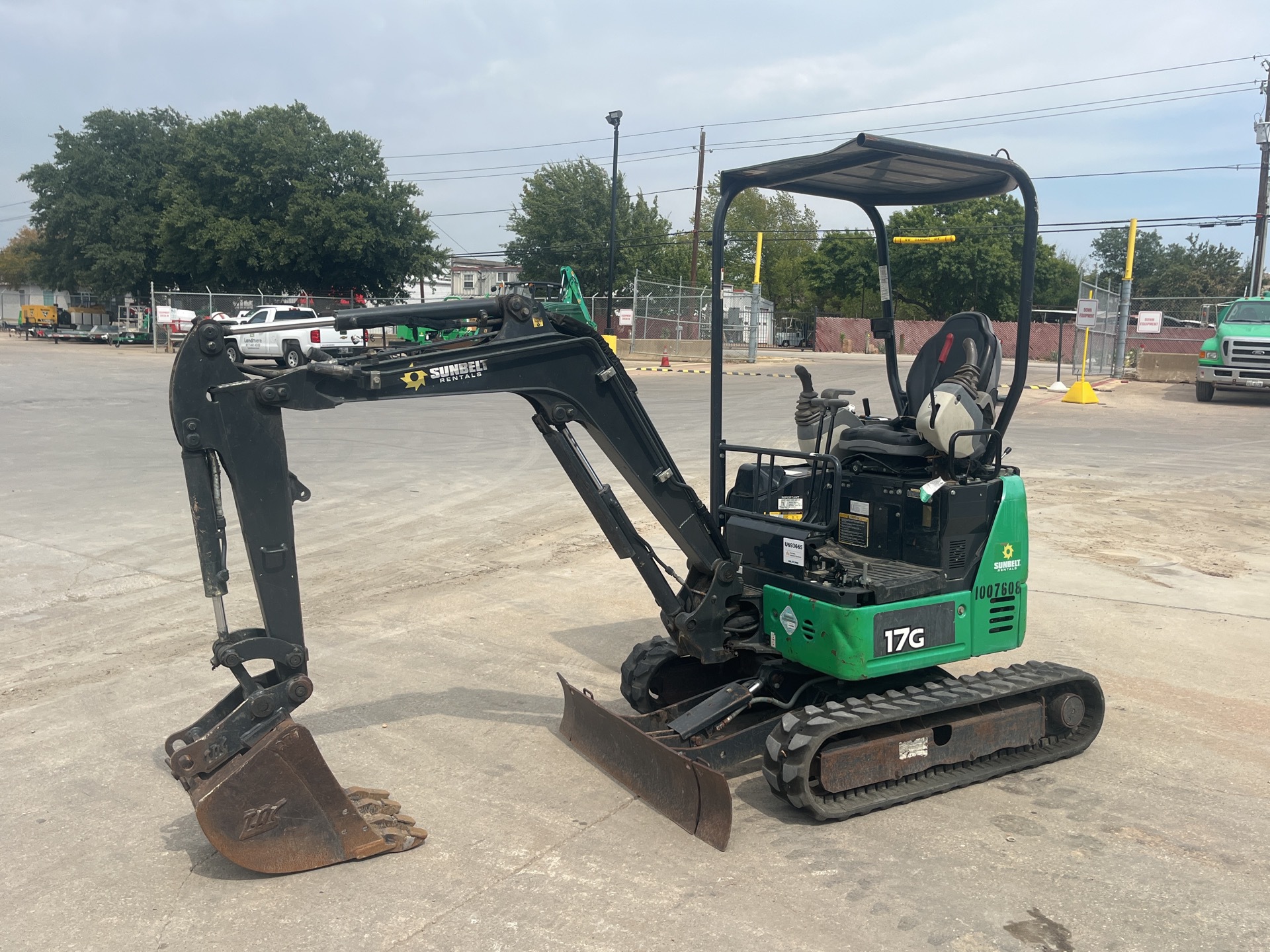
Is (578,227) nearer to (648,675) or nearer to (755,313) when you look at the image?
(755,313)

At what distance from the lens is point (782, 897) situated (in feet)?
13.2

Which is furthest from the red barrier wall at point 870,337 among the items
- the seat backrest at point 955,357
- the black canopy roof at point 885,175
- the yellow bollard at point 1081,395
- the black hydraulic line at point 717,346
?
the black hydraulic line at point 717,346

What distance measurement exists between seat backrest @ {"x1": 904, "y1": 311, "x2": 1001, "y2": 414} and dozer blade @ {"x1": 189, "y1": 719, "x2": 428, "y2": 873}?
373 cm

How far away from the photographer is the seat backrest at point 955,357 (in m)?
5.62

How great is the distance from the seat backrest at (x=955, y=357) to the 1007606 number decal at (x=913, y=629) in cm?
125

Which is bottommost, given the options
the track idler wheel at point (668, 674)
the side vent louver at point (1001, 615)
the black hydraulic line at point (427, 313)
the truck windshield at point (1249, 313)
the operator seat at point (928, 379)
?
the track idler wheel at point (668, 674)

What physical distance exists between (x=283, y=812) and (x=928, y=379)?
13.4 feet

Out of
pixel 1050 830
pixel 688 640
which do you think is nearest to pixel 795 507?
pixel 688 640

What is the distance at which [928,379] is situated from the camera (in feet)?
19.8

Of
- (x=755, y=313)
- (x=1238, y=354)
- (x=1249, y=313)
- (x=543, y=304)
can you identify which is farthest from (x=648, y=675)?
(x=755, y=313)

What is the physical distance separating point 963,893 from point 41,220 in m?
66.9

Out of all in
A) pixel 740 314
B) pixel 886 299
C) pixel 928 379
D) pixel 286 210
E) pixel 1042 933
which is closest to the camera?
pixel 1042 933

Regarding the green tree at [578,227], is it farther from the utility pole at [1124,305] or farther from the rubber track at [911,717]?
the rubber track at [911,717]

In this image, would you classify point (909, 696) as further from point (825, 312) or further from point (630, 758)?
point (825, 312)
